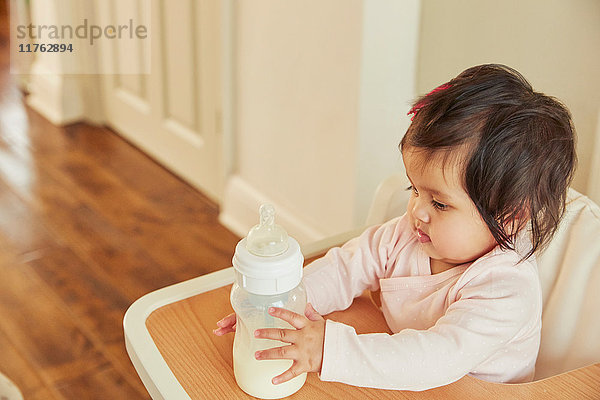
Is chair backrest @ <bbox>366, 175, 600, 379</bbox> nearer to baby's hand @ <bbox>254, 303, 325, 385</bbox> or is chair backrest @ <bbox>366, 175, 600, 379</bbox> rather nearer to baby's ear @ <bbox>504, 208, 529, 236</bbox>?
baby's ear @ <bbox>504, 208, 529, 236</bbox>

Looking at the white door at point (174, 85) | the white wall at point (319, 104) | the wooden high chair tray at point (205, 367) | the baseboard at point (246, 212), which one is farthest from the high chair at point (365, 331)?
the white door at point (174, 85)

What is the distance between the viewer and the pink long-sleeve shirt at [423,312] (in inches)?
30.1

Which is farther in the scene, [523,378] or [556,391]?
[523,378]

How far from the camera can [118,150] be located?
286cm

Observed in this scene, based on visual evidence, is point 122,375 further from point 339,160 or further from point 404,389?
point 404,389

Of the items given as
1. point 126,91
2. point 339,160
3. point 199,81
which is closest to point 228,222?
point 199,81

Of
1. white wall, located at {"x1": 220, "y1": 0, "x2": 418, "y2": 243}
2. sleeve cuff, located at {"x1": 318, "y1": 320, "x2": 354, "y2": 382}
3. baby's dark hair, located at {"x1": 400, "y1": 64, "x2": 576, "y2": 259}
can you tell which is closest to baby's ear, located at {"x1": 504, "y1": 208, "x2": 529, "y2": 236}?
baby's dark hair, located at {"x1": 400, "y1": 64, "x2": 576, "y2": 259}

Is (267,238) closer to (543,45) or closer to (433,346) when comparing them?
(433,346)

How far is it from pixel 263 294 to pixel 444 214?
0.25 m

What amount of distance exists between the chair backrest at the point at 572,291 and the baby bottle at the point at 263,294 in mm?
363

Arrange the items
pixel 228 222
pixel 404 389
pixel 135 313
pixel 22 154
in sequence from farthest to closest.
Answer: pixel 22 154
pixel 228 222
pixel 135 313
pixel 404 389

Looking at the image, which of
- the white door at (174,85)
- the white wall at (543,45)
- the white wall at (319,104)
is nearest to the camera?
the white wall at (543,45)

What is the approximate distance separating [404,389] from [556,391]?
0.17 metres

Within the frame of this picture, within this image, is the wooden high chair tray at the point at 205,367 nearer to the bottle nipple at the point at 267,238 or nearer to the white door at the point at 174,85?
the bottle nipple at the point at 267,238
